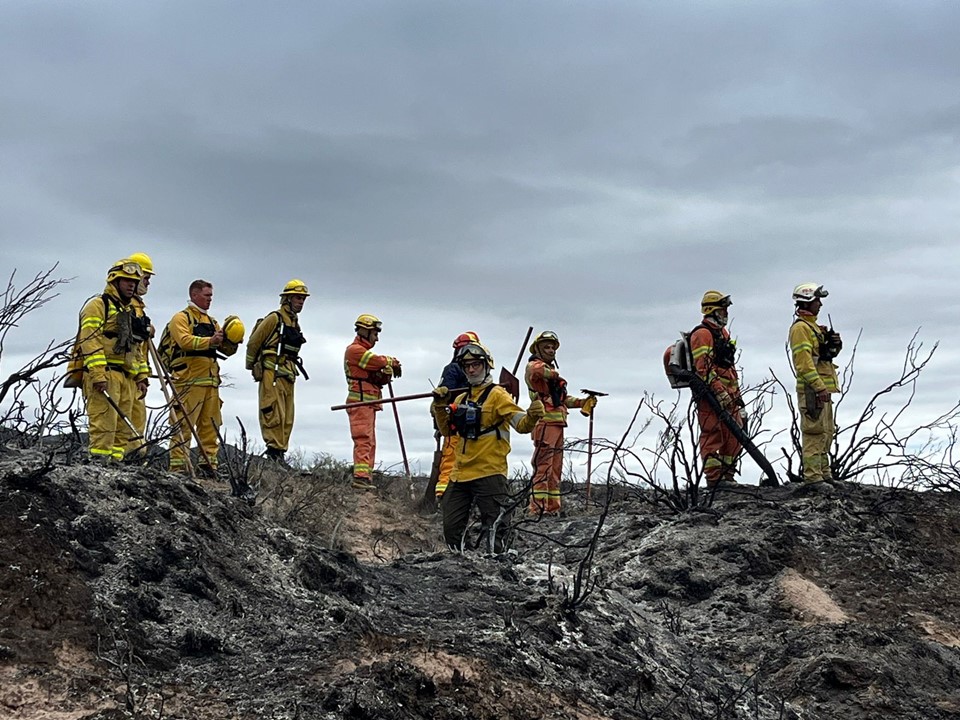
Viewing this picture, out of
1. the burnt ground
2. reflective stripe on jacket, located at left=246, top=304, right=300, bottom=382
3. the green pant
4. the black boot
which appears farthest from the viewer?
the black boot

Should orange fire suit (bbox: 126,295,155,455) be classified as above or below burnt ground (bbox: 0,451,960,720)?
above

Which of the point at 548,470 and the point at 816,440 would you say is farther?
the point at 548,470

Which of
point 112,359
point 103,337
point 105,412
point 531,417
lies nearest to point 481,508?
point 531,417

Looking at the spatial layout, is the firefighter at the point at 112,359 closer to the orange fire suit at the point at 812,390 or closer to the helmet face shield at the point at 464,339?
the helmet face shield at the point at 464,339

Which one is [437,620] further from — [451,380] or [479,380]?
Answer: [451,380]

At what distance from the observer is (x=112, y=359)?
28.1 feet

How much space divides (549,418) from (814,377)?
278 cm

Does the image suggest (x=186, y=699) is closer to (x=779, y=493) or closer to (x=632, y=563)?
(x=632, y=563)

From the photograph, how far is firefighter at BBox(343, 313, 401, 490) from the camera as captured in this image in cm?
1220

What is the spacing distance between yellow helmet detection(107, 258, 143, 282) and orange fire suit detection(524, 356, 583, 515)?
4390 mm

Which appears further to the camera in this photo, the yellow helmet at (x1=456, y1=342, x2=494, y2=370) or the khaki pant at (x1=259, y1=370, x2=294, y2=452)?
the khaki pant at (x1=259, y1=370, x2=294, y2=452)

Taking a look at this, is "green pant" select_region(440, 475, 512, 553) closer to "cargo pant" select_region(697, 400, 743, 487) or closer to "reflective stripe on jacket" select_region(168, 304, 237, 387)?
"cargo pant" select_region(697, 400, 743, 487)

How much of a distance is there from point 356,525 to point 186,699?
6.87 meters

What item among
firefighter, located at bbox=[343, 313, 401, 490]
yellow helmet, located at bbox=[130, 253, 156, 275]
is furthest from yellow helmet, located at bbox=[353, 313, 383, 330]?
yellow helmet, located at bbox=[130, 253, 156, 275]
